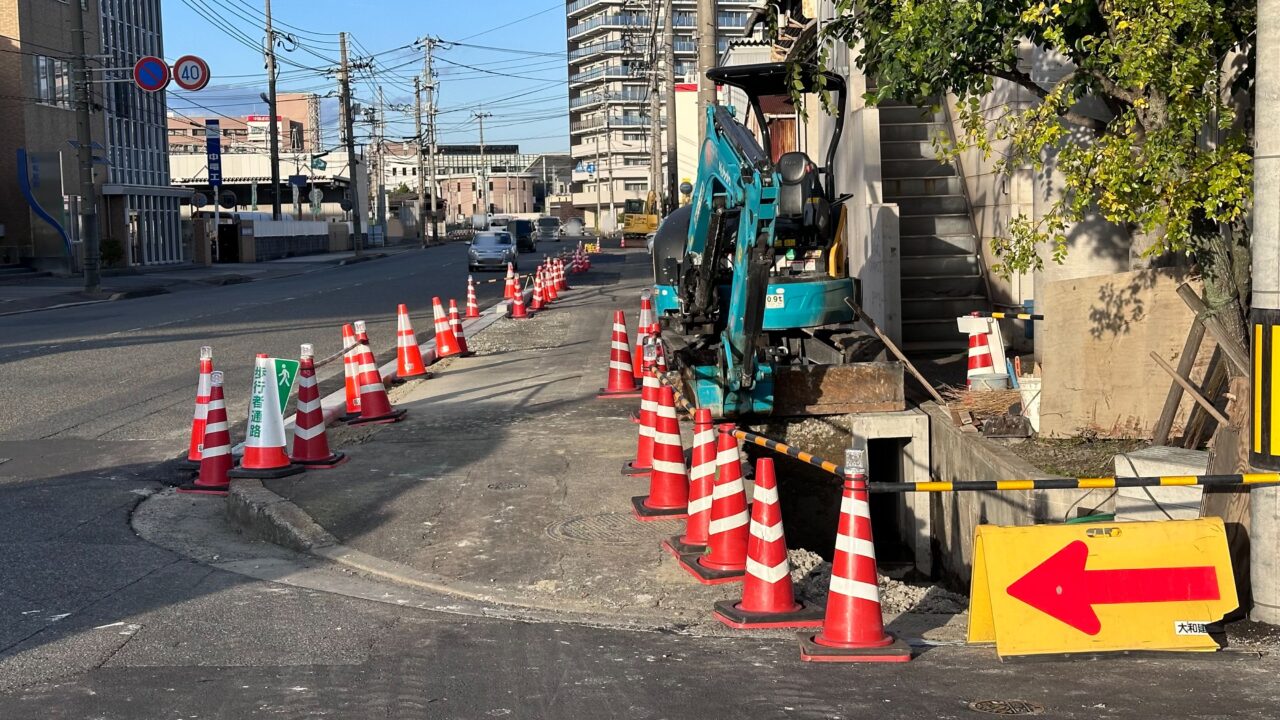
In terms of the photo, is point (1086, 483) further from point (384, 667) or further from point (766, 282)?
point (766, 282)

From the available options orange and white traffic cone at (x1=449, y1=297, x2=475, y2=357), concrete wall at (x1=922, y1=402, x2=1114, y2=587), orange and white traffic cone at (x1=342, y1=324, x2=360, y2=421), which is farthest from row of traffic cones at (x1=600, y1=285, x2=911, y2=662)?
orange and white traffic cone at (x1=449, y1=297, x2=475, y2=357)

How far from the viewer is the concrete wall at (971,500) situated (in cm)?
899

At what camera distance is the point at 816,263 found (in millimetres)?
10992

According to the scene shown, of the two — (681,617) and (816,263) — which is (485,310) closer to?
(816,263)

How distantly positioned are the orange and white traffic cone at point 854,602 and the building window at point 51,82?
4811 cm

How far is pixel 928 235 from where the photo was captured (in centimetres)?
1798

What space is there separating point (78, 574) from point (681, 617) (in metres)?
3.51

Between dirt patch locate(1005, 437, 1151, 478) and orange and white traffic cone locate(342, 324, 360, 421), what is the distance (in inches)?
248

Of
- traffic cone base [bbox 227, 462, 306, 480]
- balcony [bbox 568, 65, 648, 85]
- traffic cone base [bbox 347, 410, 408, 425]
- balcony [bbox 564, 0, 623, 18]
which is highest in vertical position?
balcony [bbox 564, 0, 623, 18]

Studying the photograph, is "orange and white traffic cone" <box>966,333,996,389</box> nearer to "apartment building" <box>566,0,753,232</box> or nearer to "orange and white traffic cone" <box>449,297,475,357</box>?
"orange and white traffic cone" <box>449,297,475,357</box>

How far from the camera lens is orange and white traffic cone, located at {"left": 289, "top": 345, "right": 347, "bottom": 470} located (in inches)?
417

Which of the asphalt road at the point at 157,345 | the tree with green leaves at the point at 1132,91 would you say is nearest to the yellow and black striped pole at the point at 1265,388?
the tree with green leaves at the point at 1132,91

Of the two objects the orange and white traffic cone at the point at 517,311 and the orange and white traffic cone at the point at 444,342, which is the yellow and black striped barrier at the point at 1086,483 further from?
the orange and white traffic cone at the point at 517,311

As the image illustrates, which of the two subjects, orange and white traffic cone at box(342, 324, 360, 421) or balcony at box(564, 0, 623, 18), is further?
balcony at box(564, 0, 623, 18)
